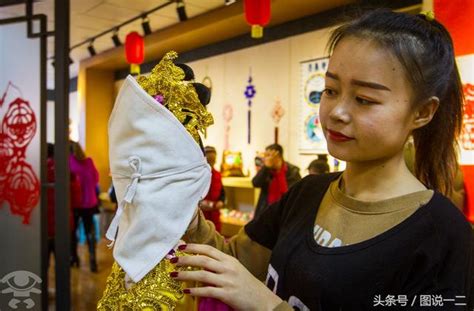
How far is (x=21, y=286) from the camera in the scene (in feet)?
7.16

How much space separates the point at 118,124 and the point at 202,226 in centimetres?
25

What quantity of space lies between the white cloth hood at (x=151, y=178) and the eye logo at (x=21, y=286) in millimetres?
1786

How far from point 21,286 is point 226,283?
1960 millimetres

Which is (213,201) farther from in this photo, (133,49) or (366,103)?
(366,103)

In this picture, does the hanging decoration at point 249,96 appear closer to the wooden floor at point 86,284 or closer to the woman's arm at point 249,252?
the wooden floor at point 86,284

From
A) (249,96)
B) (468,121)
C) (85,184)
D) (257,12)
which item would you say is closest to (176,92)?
(468,121)

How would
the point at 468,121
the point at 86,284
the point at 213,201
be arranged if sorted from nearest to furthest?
the point at 468,121 < the point at 213,201 < the point at 86,284

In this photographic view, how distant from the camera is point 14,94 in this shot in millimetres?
2217

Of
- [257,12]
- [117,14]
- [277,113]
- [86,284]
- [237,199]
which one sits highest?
[117,14]

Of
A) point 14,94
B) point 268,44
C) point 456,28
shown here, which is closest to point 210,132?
point 268,44

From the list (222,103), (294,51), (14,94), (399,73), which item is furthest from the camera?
(222,103)

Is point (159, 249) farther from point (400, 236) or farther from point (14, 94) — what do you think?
point (14, 94)

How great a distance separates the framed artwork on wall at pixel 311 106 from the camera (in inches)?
158

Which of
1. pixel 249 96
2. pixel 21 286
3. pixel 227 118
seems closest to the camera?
pixel 21 286
